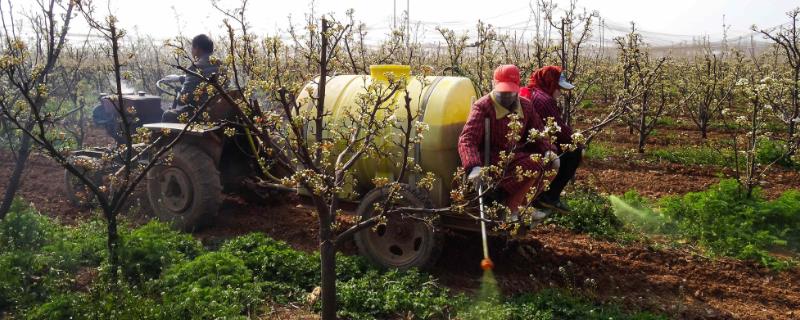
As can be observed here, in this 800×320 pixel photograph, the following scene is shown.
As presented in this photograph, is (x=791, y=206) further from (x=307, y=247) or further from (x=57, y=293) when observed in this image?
(x=57, y=293)

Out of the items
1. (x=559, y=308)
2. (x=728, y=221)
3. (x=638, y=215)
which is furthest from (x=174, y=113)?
(x=728, y=221)

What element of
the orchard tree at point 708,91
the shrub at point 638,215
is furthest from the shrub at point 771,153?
the shrub at point 638,215

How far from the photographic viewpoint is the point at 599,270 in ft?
18.8

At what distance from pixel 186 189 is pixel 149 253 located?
1.43 meters

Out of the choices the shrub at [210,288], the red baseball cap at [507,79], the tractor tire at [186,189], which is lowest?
the shrub at [210,288]

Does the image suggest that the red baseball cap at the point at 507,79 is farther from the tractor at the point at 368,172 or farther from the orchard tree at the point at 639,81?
the orchard tree at the point at 639,81

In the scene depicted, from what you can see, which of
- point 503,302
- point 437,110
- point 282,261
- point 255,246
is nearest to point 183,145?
point 255,246

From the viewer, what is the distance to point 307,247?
634 cm

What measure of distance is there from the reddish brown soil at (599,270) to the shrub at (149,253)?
86cm

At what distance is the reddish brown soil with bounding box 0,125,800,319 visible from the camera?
5.18m

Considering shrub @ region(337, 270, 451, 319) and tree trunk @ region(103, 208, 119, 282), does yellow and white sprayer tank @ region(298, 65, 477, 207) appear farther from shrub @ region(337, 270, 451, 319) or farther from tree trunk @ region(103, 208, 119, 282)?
tree trunk @ region(103, 208, 119, 282)

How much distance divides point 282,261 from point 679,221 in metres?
4.31

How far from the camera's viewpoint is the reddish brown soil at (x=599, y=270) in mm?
5180

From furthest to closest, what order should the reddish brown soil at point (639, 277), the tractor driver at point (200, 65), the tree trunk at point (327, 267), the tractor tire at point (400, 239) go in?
the tractor driver at point (200, 65), the tractor tire at point (400, 239), the reddish brown soil at point (639, 277), the tree trunk at point (327, 267)
